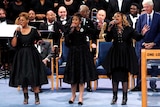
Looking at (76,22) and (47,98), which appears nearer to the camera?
(76,22)

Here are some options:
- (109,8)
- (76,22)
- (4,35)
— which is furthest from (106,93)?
(109,8)

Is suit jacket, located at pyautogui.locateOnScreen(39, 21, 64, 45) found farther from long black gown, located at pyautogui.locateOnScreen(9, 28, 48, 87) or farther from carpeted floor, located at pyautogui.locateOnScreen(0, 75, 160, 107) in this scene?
long black gown, located at pyautogui.locateOnScreen(9, 28, 48, 87)

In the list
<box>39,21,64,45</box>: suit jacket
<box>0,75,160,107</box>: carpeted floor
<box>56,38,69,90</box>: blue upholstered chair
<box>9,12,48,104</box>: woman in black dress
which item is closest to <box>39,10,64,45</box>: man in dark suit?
<box>39,21,64,45</box>: suit jacket

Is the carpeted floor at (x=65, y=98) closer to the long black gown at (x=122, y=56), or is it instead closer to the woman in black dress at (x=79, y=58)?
the woman in black dress at (x=79, y=58)

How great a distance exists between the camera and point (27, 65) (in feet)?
23.3

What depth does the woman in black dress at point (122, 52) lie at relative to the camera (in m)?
7.09

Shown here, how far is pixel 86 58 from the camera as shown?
7227mm

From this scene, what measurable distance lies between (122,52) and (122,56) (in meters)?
0.07

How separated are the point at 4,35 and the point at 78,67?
245 centimetres

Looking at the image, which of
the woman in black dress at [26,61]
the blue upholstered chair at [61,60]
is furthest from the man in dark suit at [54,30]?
the woman in black dress at [26,61]

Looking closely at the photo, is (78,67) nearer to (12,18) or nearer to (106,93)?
(106,93)

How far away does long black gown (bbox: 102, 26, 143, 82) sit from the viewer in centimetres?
710

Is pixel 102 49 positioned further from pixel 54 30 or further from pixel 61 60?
pixel 54 30

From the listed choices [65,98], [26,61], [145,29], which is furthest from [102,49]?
[26,61]
